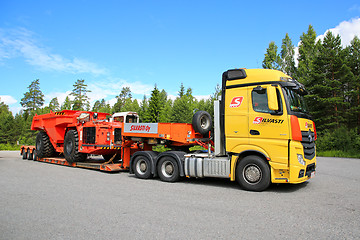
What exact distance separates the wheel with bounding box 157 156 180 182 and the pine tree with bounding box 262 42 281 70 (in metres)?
39.2

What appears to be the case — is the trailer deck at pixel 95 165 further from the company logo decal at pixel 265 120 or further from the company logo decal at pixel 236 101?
the company logo decal at pixel 265 120

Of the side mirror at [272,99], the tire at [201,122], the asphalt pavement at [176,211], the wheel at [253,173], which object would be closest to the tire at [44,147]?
the asphalt pavement at [176,211]

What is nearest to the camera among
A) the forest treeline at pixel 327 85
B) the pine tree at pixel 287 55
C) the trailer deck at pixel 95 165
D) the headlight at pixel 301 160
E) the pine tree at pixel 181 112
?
the headlight at pixel 301 160

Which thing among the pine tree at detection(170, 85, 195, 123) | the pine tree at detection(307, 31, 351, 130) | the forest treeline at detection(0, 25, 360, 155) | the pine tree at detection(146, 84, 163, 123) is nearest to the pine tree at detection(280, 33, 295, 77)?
the forest treeline at detection(0, 25, 360, 155)

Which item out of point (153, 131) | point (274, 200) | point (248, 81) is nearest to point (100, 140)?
point (153, 131)

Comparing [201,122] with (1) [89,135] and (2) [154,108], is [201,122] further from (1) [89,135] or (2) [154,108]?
(2) [154,108]

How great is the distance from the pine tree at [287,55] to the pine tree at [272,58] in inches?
35.2

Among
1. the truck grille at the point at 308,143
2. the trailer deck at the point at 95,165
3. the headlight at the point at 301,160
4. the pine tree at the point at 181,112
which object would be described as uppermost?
the pine tree at the point at 181,112

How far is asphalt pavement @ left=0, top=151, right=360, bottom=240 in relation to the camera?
4.18m

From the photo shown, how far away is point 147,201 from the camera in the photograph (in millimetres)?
6254

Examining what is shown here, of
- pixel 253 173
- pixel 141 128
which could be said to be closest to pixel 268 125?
pixel 253 173

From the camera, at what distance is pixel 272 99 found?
286 inches

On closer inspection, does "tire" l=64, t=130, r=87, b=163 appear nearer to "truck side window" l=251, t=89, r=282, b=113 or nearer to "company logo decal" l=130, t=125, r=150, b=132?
"company logo decal" l=130, t=125, r=150, b=132

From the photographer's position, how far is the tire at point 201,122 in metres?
9.26
